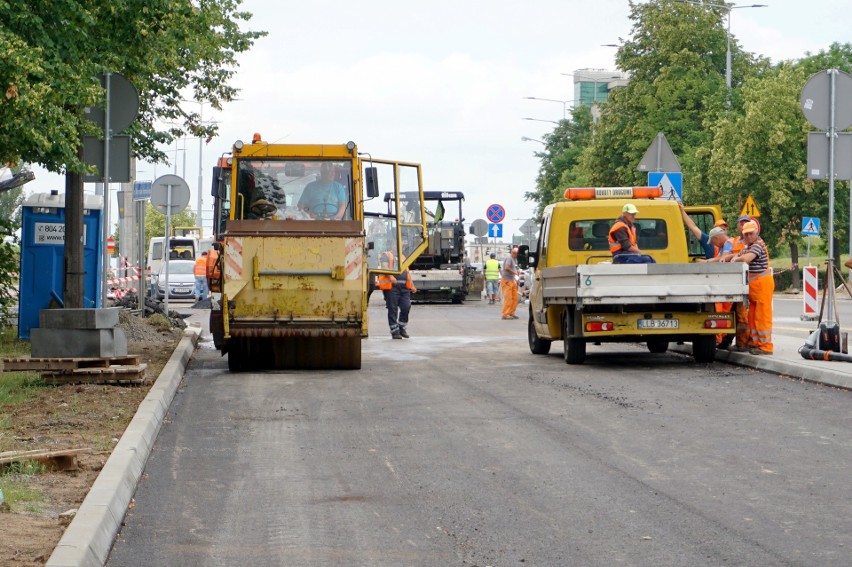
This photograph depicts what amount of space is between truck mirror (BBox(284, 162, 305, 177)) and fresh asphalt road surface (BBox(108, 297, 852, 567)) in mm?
3279

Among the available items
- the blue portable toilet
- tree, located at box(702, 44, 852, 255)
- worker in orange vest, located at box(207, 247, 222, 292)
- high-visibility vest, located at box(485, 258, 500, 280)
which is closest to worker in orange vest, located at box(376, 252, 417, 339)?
the blue portable toilet

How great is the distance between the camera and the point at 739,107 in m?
62.4

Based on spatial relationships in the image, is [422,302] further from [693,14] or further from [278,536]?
[278,536]

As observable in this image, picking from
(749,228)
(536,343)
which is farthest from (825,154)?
(536,343)

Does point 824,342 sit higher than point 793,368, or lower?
higher

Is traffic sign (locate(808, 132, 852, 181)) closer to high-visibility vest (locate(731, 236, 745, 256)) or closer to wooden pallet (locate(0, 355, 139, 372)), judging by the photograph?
high-visibility vest (locate(731, 236, 745, 256))

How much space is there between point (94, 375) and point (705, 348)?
302 inches

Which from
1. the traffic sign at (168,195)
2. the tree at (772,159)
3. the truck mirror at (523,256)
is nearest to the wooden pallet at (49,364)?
the truck mirror at (523,256)

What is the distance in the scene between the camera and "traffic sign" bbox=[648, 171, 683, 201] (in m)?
22.5

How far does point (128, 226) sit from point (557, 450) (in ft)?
115

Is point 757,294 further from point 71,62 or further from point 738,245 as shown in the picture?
point 71,62

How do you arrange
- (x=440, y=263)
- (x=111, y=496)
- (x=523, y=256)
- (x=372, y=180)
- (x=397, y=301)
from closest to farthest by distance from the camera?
(x=111, y=496), (x=372, y=180), (x=523, y=256), (x=397, y=301), (x=440, y=263)

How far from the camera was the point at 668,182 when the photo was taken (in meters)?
22.5

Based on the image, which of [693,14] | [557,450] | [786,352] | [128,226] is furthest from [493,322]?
[693,14]
